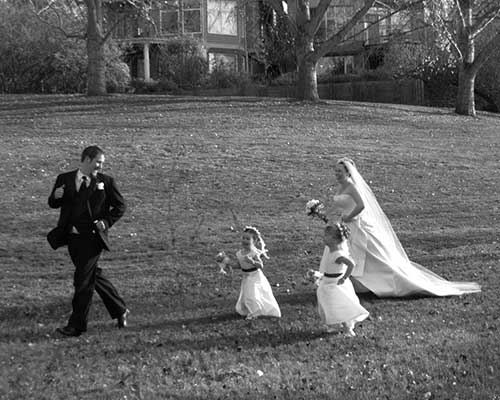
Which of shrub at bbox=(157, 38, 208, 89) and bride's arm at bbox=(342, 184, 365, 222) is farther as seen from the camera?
shrub at bbox=(157, 38, 208, 89)

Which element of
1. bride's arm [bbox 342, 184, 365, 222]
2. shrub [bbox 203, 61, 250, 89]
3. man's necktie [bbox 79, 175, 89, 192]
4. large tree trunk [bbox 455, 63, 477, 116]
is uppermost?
shrub [bbox 203, 61, 250, 89]

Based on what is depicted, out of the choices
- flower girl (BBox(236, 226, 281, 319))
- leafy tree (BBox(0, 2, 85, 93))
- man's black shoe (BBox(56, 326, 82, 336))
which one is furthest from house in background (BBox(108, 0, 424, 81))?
man's black shoe (BBox(56, 326, 82, 336))

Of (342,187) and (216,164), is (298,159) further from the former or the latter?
(342,187)

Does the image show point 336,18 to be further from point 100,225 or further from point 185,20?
point 100,225

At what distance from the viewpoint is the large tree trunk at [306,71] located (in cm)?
2858

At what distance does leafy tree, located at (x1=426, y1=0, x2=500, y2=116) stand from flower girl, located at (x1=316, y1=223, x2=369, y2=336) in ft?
66.5

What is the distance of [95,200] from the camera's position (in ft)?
26.5

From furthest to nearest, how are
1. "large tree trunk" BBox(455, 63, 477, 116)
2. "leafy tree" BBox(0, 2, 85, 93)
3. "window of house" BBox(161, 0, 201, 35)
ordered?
"window of house" BBox(161, 0, 201, 35)
"leafy tree" BBox(0, 2, 85, 93)
"large tree trunk" BBox(455, 63, 477, 116)

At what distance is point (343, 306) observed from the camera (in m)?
8.20

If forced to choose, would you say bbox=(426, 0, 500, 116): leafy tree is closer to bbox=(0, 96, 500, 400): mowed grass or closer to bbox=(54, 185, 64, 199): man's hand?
bbox=(0, 96, 500, 400): mowed grass

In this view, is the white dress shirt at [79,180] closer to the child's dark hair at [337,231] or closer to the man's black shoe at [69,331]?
the man's black shoe at [69,331]

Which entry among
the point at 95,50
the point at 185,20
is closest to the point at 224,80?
the point at 185,20

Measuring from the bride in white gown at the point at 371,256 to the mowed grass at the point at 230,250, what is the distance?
0.69 ft

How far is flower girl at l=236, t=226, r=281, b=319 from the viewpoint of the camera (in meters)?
8.73
